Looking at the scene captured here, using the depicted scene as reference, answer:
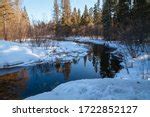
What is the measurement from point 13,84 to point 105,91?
6482mm

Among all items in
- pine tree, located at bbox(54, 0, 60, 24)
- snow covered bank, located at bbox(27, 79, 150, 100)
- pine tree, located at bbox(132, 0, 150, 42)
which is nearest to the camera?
snow covered bank, located at bbox(27, 79, 150, 100)

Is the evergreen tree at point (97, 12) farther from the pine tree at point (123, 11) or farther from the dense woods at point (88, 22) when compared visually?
the pine tree at point (123, 11)

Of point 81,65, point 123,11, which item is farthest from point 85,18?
point 81,65

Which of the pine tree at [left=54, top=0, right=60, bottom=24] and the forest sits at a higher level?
the pine tree at [left=54, top=0, right=60, bottom=24]

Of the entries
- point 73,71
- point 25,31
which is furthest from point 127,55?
point 25,31

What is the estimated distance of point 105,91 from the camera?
27.5 feet

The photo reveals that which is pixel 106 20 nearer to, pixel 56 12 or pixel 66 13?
pixel 66 13

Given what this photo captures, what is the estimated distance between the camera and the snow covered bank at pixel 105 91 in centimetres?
799

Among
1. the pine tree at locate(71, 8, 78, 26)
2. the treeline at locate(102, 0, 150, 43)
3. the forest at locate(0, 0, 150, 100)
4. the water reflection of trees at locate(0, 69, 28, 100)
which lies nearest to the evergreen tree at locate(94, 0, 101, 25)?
the pine tree at locate(71, 8, 78, 26)

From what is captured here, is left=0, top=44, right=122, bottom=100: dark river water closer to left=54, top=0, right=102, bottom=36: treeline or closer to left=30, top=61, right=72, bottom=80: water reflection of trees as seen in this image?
left=30, top=61, right=72, bottom=80: water reflection of trees

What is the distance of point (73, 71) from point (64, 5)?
44.8 meters

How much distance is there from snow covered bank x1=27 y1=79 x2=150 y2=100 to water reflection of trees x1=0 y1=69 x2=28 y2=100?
281 cm

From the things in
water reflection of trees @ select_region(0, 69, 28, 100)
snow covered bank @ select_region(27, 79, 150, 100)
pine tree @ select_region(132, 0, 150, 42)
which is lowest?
water reflection of trees @ select_region(0, 69, 28, 100)

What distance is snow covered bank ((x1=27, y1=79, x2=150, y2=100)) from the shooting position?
799 cm
